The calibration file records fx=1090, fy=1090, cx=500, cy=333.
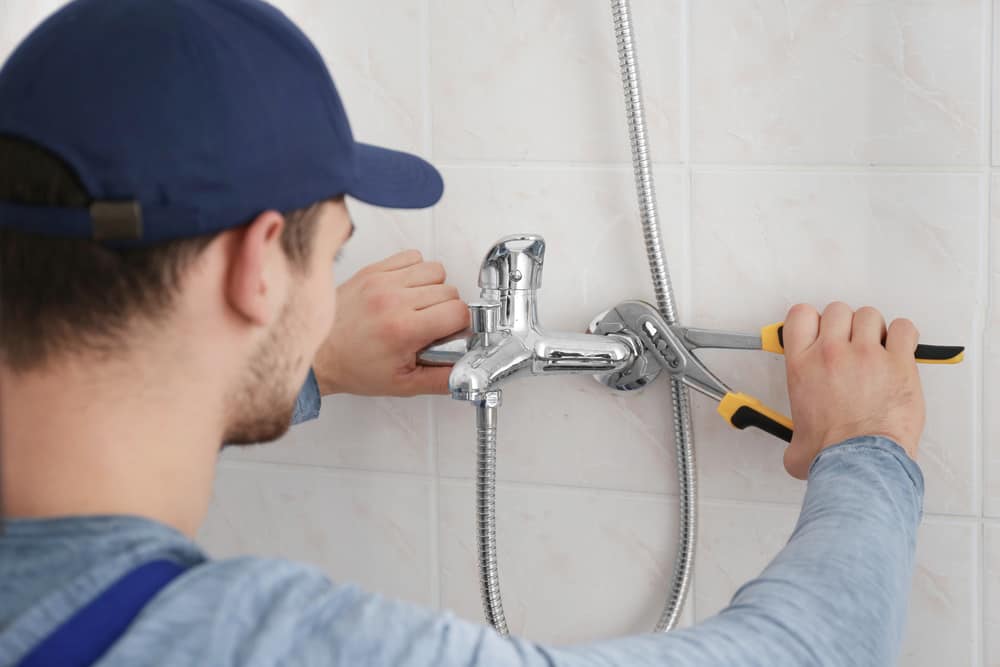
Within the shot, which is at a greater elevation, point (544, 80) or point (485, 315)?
point (544, 80)

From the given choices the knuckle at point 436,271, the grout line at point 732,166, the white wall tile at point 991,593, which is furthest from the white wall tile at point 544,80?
the white wall tile at point 991,593

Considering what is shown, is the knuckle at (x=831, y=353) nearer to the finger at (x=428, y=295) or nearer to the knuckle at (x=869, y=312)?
the knuckle at (x=869, y=312)

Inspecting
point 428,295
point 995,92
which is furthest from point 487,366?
point 995,92

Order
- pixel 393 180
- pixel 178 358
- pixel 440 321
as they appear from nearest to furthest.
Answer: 1. pixel 178 358
2. pixel 393 180
3. pixel 440 321

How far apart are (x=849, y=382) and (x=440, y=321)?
14.6 inches

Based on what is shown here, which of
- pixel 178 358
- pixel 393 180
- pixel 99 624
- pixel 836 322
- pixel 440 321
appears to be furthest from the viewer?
pixel 440 321

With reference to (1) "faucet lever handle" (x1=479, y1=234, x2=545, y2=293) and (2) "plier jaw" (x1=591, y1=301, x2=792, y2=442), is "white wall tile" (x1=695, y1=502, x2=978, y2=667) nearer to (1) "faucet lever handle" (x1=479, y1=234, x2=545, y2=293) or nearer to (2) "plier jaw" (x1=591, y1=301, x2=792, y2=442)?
(2) "plier jaw" (x1=591, y1=301, x2=792, y2=442)

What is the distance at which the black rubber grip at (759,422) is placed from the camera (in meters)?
0.91

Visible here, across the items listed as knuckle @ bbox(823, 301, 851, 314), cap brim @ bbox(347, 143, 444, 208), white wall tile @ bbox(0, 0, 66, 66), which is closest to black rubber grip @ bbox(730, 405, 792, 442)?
knuckle @ bbox(823, 301, 851, 314)

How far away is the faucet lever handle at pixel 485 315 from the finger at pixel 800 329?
9.6 inches

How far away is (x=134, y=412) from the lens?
0.62 meters

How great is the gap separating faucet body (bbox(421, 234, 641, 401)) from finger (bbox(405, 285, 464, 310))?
0.07m

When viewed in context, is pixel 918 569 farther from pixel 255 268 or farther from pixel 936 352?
pixel 255 268

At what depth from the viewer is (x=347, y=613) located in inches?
22.5
